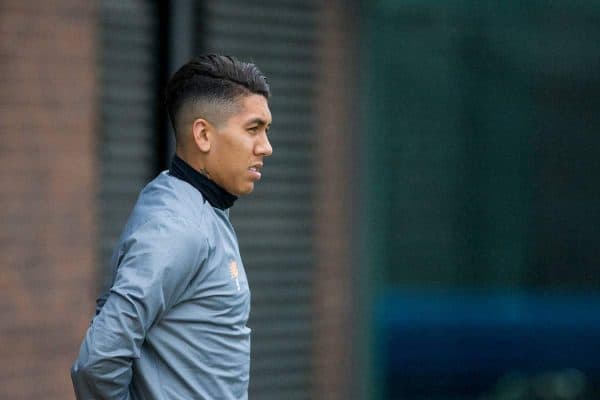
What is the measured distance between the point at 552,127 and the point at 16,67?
12.9ft

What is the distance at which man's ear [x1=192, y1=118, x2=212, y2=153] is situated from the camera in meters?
3.60

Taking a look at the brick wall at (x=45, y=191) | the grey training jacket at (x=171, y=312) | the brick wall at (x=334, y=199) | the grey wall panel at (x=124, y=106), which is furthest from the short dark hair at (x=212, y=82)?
the brick wall at (x=334, y=199)

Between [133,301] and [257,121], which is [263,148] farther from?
[133,301]

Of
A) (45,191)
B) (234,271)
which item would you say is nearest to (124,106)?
(45,191)

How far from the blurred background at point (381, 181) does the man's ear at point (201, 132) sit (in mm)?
3597

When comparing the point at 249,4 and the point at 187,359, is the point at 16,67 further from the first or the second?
the point at 187,359

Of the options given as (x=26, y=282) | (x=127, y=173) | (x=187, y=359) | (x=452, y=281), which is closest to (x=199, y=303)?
(x=187, y=359)

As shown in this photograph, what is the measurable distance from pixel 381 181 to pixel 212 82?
516cm

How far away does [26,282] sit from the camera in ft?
22.7

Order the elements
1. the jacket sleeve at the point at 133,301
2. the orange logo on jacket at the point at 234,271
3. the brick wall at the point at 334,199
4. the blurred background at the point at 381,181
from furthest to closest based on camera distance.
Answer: the brick wall at the point at 334,199 → the blurred background at the point at 381,181 → the orange logo on jacket at the point at 234,271 → the jacket sleeve at the point at 133,301

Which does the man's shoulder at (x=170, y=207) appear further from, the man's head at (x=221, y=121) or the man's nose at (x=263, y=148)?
A: the man's nose at (x=263, y=148)

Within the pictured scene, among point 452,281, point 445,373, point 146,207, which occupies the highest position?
point 146,207

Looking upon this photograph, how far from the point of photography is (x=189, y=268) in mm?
3365

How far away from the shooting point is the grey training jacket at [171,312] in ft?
10.8
